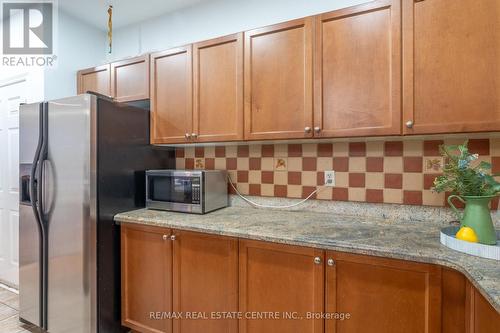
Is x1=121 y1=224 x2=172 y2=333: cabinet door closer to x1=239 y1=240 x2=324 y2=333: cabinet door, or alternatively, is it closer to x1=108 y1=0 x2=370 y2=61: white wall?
x1=239 y1=240 x2=324 y2=333: cabinet door

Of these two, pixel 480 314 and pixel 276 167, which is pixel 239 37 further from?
pixel 480 314

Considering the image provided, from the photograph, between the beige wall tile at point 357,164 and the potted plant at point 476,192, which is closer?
the potted plant at point 476,192

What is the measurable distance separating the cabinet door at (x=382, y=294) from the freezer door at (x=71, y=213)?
4.72 ft

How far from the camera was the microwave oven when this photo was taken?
1729 mm

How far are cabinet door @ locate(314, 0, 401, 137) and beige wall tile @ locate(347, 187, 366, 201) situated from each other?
1.53ft

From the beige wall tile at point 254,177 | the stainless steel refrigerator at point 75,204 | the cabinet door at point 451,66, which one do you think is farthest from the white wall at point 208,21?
the beige wall tile at point 254,177

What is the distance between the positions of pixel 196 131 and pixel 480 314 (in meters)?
1.70

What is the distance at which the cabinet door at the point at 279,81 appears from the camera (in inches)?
59.8

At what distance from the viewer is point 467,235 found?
41.5 inches

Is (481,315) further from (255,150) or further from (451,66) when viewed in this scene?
(255,150)

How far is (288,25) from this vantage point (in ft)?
5.10

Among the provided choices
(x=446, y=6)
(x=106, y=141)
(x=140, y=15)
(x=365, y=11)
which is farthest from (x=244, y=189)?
(x=140, y=15)

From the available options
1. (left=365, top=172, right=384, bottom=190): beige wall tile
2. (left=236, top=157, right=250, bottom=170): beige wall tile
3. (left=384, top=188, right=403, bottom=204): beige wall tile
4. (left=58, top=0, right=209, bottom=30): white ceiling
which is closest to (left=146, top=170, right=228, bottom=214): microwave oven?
(left=236, top=157, right=250, bottom=170): beige wall tile

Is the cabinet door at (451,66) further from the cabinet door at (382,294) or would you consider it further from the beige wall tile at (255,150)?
the beige wall tile at (255,150)
